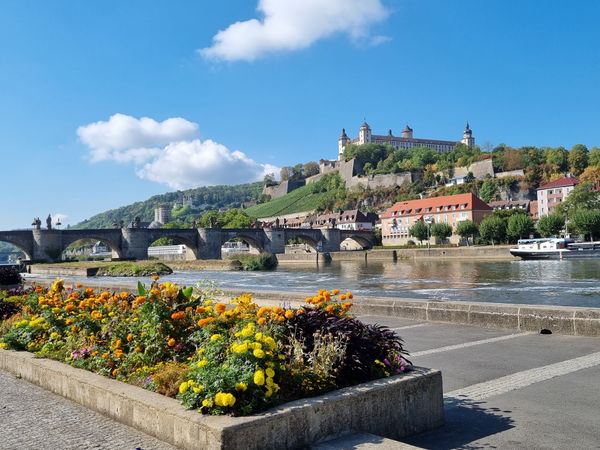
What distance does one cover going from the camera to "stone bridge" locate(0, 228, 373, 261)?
82688 mm

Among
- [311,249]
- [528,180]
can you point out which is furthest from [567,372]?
[528,180]

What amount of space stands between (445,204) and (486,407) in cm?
11117

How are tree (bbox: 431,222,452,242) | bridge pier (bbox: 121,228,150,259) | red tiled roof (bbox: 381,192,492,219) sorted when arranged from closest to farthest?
bridge pier (bbox: 121,228,150,259)
tree (bbox: 431,222,452,242)
red tiled roof (bbox: 381,192,492,219)

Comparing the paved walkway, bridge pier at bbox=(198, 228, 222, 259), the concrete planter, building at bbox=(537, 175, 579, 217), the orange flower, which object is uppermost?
building at bbox=(537, 175, 579, 217)

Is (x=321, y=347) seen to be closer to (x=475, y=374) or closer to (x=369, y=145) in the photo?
(x=475, y=374)

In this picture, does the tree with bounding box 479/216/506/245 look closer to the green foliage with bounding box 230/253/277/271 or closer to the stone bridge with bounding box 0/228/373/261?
the stone bridge with bounding box 0/228/373/261

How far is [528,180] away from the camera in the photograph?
129 meters

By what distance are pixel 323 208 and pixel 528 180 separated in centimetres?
5349

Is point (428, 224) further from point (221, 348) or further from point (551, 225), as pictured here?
point (221, 348)

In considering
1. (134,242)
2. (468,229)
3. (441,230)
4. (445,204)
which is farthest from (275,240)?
(445,204)

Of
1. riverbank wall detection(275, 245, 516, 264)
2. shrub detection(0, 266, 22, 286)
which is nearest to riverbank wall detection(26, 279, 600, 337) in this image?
shrub detection(0, 266, 22, 286)

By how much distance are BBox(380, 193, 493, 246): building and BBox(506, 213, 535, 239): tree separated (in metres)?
18.7

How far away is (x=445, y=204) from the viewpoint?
372 feet

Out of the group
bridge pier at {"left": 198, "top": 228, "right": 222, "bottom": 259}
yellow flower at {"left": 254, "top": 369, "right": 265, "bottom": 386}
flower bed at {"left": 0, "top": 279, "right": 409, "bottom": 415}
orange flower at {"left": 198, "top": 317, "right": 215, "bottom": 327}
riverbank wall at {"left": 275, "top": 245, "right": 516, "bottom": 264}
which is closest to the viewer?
yellow flower at {"left": 254, "top": 369, "right": 265, "bottom": 386}
